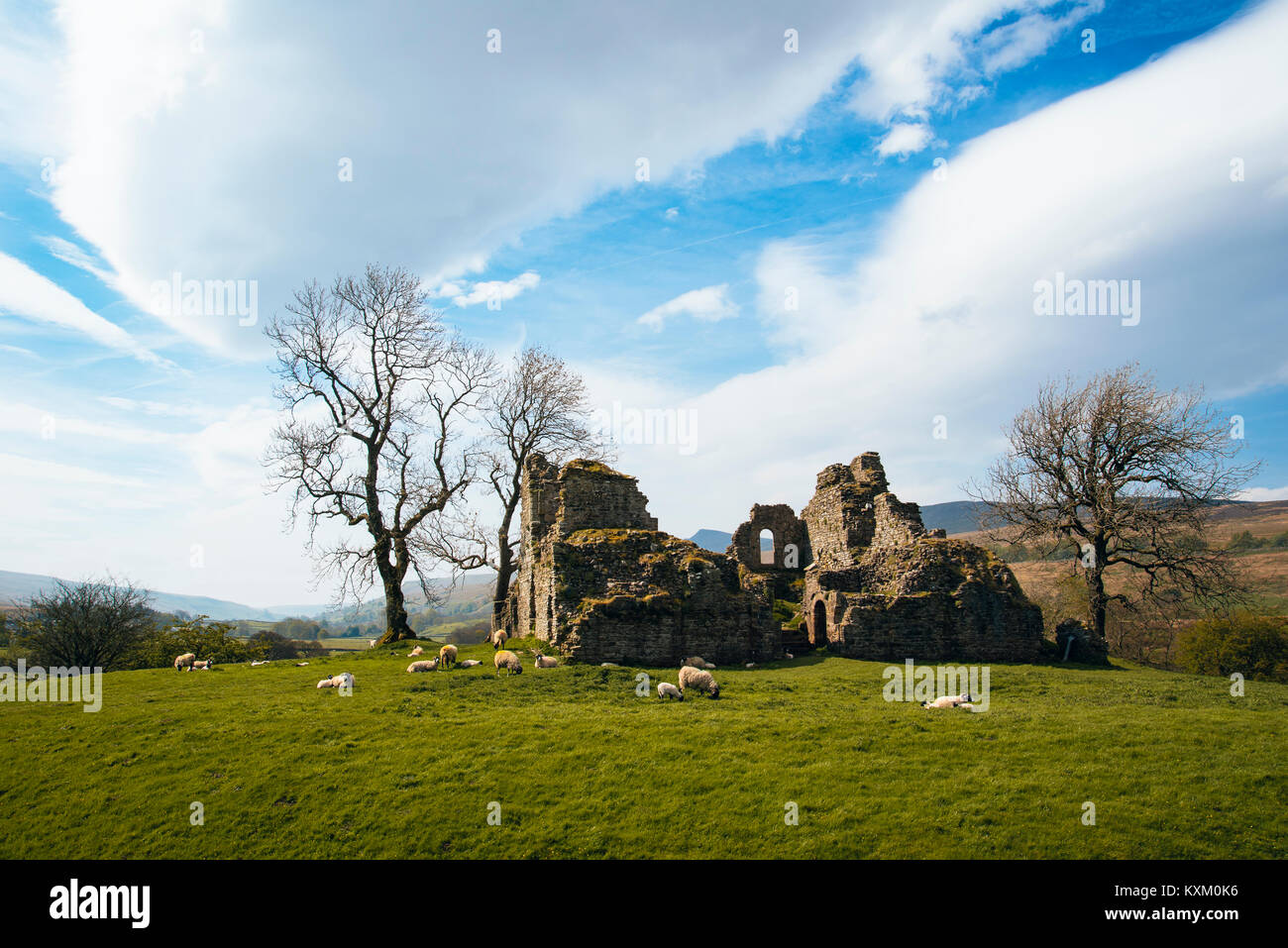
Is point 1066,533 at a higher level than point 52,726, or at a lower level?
higher

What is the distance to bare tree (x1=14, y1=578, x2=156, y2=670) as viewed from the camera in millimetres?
20500

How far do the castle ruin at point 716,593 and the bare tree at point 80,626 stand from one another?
14172mm

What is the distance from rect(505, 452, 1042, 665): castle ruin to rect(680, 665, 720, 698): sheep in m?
4.27

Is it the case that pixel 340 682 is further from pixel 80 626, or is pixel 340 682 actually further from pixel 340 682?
pixel 80 626

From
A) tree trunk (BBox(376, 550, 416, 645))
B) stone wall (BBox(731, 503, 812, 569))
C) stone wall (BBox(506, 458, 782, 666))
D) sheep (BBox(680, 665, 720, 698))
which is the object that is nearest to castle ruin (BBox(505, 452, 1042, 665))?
stone wall (BBox(506, 458, 782, 666))

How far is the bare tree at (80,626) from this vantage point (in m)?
20.5

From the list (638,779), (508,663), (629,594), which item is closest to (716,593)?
(629,594)

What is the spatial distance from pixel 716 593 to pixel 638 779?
11515mm

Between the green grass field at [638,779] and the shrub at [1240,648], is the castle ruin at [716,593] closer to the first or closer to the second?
the green grass field at [638,779]

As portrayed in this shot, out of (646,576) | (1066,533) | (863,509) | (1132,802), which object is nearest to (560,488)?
(646,576)

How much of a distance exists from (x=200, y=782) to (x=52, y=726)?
532 centimetres

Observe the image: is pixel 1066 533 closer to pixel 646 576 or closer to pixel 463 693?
pixel 646 576
